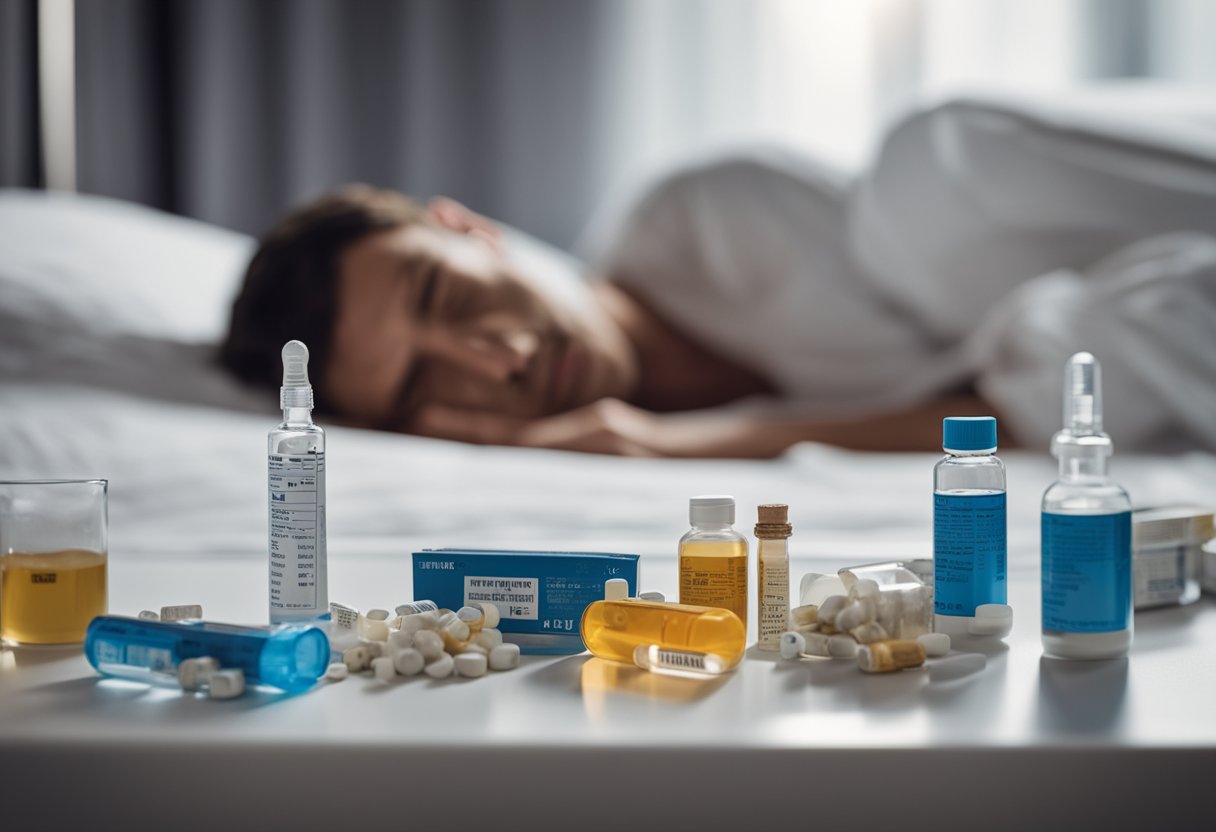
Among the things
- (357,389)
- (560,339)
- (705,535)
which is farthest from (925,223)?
(705,535)

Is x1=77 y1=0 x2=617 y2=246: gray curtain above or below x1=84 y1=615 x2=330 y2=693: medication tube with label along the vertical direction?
above

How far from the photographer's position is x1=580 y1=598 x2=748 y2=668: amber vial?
0.58m

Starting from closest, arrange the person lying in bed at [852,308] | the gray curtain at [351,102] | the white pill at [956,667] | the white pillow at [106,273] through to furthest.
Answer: the white pill at [956,667], the person lying in bed at [852,308], the white pillow at [106,273], the gray curtain at [351,102]

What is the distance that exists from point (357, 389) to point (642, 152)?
130 centimetres

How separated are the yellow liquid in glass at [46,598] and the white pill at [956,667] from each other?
0.49 metres

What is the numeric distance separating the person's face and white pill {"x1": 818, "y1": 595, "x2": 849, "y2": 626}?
2.87 ft

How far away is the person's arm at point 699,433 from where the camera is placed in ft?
4.67

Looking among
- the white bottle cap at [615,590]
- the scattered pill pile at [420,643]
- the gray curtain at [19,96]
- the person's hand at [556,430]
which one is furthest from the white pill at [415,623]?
the gray curtain at [19,96]

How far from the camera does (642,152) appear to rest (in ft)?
8.56

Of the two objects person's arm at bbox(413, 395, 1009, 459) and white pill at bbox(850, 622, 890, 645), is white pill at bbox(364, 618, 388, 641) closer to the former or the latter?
white pill at bbox(850, 622, 890, 645)

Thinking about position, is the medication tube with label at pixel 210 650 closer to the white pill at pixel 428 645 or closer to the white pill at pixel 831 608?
the white pill at pixel 428 645

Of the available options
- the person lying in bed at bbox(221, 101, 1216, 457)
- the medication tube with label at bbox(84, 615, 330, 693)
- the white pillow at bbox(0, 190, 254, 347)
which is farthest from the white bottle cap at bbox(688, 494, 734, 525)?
the white pillow at bbox(0, 190, 254, 347)

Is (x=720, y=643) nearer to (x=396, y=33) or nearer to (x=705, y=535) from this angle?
(x=705, y=535)

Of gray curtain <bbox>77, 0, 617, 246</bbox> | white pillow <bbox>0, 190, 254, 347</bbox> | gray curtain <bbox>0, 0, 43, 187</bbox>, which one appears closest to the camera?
white pillow <bbox>0, 190, 254, 347</bbox>
